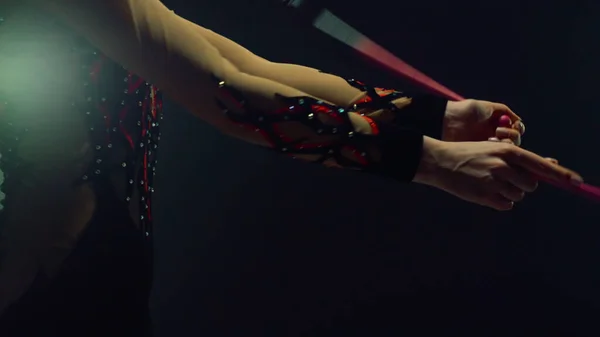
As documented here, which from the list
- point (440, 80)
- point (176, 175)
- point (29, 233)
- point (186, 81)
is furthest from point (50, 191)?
point (440, 80)

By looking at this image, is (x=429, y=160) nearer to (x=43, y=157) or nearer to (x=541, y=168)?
(x=541, y=168)

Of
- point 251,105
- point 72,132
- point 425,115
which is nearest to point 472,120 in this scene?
point 425,115

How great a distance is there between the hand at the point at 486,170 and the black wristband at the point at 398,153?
1 cm

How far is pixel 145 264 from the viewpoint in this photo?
57 centimetres

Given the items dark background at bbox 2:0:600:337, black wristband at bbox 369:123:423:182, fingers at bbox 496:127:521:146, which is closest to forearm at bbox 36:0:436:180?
black wristband at bbox 369:123:423:182

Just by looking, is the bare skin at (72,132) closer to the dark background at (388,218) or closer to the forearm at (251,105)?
the forearm at (251,105)

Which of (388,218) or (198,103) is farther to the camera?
(388,218)

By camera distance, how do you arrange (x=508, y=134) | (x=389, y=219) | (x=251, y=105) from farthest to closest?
(x=389, y=219), (x=508, y=134), (x=251, y=105)

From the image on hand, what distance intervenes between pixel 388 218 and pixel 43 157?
1.98ft

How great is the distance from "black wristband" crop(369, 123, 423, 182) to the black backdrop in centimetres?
50

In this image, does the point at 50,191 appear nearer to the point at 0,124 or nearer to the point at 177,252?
the point at 0,124

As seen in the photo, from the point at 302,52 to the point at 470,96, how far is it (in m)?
0.27

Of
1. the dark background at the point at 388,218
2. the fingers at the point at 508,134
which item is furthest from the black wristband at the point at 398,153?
the dark background at the point at 388,218

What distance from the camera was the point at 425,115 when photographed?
0.67 metres
